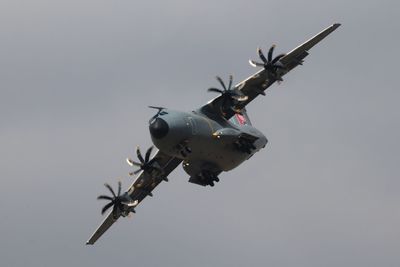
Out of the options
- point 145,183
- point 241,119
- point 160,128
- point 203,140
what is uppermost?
point 241,119

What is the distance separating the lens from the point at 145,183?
77.5 m

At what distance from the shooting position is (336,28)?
Result: 7000 centimetres

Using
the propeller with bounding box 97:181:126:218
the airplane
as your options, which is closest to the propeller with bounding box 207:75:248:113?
the airplane

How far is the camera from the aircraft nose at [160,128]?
67875mm

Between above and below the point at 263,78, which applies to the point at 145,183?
below

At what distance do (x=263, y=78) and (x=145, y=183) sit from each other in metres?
11.1

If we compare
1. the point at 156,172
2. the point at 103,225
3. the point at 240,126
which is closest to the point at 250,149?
the point at 240,126

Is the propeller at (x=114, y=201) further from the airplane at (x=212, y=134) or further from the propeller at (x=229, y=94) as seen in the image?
the propeller at (x=229, y=94)

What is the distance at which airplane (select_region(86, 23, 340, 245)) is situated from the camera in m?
68.8

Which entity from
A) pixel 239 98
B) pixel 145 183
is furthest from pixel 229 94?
pixel 145 183

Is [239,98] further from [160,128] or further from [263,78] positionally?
[160,128]

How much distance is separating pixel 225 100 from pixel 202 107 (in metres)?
1.60

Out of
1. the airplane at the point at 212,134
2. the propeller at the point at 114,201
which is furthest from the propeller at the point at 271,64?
the propeller at the point at 114,201

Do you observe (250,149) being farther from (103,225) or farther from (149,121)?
(103,225)
